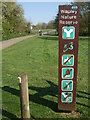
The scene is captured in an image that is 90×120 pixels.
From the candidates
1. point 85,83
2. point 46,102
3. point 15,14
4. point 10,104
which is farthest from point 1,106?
point 15,14

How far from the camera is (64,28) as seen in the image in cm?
404

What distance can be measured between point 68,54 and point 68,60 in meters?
0.14

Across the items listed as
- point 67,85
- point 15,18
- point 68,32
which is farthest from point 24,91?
point 15,18

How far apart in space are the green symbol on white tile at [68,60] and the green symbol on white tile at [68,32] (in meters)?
0.42

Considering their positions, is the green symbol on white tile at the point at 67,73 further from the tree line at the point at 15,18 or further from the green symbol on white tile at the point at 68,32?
the tree line at the point at 15,18

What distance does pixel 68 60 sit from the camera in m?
4.26

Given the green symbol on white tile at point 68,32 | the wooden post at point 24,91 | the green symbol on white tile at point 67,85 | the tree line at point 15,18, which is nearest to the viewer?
the wooden post at point 24,91

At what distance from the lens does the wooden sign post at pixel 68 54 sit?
13.2ft

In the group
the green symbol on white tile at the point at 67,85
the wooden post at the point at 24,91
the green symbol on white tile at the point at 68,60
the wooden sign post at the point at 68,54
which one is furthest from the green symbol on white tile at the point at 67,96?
the wooden post at the point at 24,91

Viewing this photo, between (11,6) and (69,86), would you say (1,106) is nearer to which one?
(69,86)

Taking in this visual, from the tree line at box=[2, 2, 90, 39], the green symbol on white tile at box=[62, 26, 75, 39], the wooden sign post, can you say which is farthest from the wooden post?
the tree line at box=[2, 2, 90, 39]

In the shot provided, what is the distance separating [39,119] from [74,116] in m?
0.81

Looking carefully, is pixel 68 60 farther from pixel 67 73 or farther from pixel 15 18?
pixel 15 18

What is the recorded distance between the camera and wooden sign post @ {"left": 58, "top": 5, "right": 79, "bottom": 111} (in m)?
4.01
